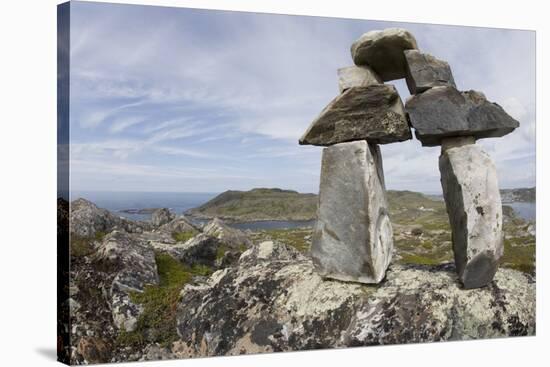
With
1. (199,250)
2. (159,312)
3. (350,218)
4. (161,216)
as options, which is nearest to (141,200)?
(161,216)

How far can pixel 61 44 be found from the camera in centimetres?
967

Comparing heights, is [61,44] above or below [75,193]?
above

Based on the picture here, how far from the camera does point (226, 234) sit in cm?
1553

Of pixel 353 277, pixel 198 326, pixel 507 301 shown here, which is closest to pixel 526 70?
pixel 507 301

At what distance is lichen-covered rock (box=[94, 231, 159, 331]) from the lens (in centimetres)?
1042

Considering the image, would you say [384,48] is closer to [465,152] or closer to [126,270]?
[465,152]

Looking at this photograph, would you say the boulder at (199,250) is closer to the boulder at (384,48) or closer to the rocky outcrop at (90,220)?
the rocky outcrop at (90,220)

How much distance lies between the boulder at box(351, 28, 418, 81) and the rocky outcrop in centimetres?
537

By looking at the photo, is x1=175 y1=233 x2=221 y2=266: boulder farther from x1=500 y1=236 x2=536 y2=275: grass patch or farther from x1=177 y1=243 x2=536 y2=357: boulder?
x1=500 y1=236 x2=536 y2=275: grass patch

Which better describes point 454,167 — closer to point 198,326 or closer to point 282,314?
point 282,314

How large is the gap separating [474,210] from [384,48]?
321 centimetres

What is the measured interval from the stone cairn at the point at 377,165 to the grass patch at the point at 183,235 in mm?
4918

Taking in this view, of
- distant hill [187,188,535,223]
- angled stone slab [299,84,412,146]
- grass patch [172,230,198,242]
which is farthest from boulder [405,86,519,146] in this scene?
grass patch [172,230,198,242]

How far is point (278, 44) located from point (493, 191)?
5.36 metres
